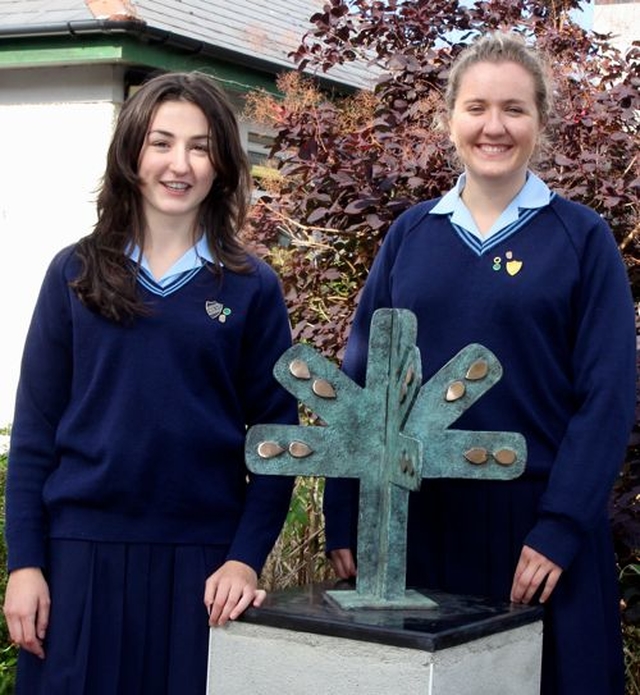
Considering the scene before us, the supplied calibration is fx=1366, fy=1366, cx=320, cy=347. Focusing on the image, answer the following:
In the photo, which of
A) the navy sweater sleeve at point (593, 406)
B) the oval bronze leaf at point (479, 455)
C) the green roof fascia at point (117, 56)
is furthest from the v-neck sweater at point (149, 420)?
the green roof fascia at point (117, 56)

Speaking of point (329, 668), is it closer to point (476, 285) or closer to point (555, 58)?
point (476, 285)

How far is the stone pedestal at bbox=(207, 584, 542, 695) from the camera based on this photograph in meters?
2.39

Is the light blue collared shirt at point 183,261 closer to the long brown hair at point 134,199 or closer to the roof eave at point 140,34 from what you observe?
the long brown hair at point 134,199

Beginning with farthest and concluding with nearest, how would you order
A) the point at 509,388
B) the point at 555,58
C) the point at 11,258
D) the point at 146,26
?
the point at 11,258 < the point at 146,26 < the point at 555,58 < the point at 509,388

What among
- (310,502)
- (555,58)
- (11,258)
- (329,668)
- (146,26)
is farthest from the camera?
(11,258)

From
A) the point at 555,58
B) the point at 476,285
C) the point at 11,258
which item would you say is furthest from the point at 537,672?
the point at 11,258

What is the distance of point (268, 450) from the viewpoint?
2.63m

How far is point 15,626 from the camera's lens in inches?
111

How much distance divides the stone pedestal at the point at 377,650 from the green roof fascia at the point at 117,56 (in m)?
4.74

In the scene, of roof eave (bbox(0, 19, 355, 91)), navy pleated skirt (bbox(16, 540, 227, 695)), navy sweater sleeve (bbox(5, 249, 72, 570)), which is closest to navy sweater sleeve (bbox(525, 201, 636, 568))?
navy pleated skirt (bbox(16, 540, 227, 695))

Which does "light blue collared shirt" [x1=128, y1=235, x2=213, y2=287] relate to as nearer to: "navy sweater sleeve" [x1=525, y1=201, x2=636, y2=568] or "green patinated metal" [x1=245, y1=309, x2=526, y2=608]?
"green patinated metal" [x1=245, y1=309, x2=526, y2=608]

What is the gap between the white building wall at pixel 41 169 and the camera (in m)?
7.41

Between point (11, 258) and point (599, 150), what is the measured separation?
13.2 feet

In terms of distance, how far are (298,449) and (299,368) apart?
0.16 m
